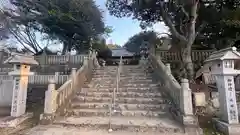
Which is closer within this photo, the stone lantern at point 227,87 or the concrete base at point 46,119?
the stone lantern at point 227,87

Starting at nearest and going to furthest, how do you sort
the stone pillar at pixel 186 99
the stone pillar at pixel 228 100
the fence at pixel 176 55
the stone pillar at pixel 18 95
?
the stone pillar at pixel 228 100, the stone pillar at pixel 186 99, the stone pillar at pixel 18 95, the fence at pixel 176 55

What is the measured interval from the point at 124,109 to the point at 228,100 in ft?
9.67

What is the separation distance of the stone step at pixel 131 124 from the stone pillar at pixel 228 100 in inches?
44.1

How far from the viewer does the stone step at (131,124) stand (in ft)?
13.7

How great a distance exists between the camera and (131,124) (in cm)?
449

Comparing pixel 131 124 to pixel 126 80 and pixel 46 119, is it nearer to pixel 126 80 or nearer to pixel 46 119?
pixel 46 119

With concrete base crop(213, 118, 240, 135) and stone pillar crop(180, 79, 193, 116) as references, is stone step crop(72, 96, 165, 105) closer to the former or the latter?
stone pillar crop(180, 79, 193, 116)

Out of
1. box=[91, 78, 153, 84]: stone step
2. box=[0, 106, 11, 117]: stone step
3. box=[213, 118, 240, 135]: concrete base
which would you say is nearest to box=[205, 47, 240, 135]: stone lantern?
box=[213, 118, 240, 135]: concrete base

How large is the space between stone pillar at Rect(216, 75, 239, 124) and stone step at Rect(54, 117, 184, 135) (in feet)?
3.68

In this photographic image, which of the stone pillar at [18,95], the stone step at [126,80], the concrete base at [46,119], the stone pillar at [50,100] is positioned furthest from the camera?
the stone step at [126,80]

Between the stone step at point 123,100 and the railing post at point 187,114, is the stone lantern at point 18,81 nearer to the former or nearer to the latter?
the stone step at point 123,100

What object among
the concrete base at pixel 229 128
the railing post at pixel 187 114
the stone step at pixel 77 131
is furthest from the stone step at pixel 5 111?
the concrete base at pixel 229 128

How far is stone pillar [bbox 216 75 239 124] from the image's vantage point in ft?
13.3

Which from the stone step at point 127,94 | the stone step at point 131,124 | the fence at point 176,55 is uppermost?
the fence at point 176,55
